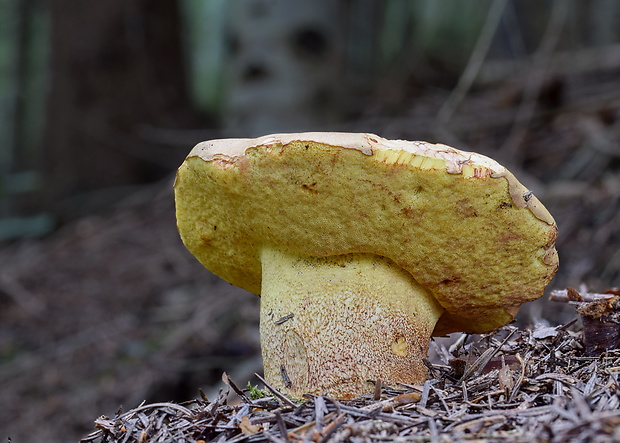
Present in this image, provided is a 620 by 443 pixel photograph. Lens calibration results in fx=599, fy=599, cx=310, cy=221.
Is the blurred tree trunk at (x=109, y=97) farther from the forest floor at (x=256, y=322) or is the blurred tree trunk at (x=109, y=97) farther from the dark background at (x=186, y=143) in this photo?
the forest floor at (x=256, y=322)

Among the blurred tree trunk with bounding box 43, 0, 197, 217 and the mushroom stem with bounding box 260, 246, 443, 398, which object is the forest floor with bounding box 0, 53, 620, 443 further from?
the blurred tree trunk with bounding box 43, 0, 197, 217

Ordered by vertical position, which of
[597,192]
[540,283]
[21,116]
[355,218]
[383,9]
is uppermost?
[383,9]

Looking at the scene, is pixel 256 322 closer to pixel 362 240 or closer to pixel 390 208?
pixel 362 240

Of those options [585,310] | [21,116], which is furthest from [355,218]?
[21,116]

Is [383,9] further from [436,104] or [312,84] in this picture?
[312,84]

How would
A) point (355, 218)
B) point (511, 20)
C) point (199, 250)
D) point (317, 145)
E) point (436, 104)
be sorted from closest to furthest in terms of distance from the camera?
point (317, 145) → point (355, 218) → point (199, 250) → point (436, 104) → point (511, 20)

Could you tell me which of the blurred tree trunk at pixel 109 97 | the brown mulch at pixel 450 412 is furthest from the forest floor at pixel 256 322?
the blurred tree trunk at pixel 109 97
